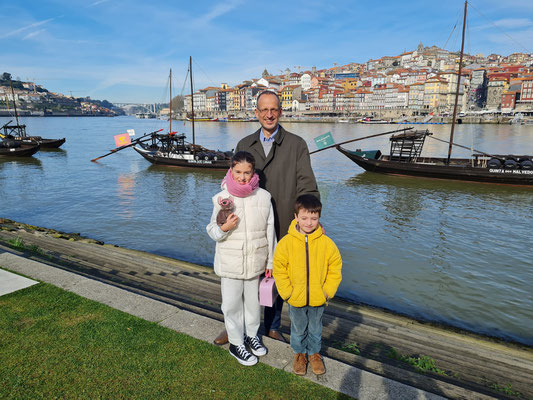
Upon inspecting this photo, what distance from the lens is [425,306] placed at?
7688 millimetres

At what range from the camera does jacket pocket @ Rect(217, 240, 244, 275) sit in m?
3.11

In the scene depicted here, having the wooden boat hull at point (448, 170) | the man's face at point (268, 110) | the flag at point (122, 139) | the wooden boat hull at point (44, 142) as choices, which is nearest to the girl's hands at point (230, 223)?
the man's face at point (268, 110)

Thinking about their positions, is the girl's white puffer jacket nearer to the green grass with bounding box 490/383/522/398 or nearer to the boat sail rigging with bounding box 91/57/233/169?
the green grass with bounding box 490/383/522/398

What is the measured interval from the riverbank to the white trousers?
39.4 inches

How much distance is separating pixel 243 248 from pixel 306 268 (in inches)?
24.2

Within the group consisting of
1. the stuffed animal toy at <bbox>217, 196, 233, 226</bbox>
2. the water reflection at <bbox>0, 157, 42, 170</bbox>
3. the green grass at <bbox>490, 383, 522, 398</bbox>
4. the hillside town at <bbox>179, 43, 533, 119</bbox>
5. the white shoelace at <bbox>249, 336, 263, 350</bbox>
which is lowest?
the water reflection at <bbox>0, 157, 42, 170</bbox>

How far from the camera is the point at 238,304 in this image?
3.30 m

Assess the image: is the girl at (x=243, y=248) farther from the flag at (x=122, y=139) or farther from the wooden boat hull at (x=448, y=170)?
the flag at (x=122, y=139)

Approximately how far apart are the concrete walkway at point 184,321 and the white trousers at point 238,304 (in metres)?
0.33

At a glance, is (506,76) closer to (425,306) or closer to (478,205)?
(478,205)

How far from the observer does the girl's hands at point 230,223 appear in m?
2.90

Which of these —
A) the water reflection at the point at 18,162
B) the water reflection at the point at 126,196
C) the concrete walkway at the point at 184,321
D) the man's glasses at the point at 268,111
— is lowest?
the water reflection at the point at 126,196

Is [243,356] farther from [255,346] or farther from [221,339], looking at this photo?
[221,339]

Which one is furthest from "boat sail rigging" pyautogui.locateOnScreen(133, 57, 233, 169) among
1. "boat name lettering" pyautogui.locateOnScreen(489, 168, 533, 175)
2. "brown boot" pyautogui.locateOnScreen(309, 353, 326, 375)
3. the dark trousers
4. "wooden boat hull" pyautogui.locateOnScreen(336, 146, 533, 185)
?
"brown boot" pyautogui.locateOnScreen(309, 353, 326, 375)
